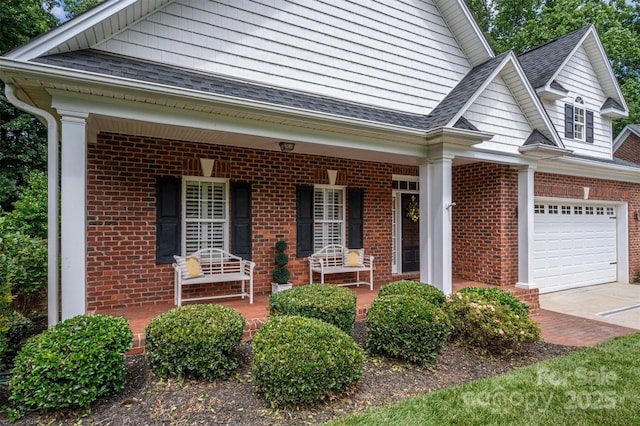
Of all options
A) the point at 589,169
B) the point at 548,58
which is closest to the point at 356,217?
the point at 589,169

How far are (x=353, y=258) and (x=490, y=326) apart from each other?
Result: 3073 millimetres

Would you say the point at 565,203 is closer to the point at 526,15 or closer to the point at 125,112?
the point at 125,112

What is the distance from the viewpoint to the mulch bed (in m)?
3.04

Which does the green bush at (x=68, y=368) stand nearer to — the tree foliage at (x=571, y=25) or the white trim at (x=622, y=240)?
the white trim at (x=622, y=240)

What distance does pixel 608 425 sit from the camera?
3062 mm

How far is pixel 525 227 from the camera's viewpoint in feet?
24.8

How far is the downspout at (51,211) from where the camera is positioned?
4.07 meters

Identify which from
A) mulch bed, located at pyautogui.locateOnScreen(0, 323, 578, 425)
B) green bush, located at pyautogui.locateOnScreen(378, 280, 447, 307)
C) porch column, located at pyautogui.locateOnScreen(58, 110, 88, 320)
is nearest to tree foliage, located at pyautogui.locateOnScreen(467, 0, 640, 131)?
green bush, located at pyautogui.locateOnScreen(378, 280, 447, 307)

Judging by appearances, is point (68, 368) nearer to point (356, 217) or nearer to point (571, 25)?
point (356, 217)

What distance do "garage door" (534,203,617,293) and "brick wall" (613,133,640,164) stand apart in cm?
534

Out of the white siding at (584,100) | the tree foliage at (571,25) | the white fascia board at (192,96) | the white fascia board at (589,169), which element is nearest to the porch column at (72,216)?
the white fascia board at (192,96)

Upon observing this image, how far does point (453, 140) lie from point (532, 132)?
2511 millimetres

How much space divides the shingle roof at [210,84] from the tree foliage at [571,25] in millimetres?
14389

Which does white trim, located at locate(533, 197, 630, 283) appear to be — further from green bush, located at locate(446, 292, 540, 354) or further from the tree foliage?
the tree foliage
